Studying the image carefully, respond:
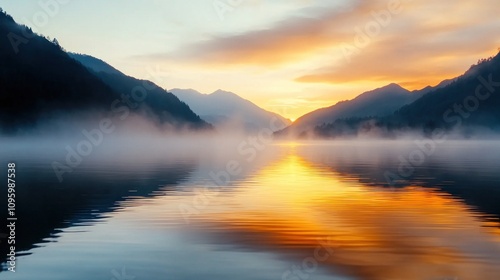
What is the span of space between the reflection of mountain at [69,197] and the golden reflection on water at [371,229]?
23.9 feet

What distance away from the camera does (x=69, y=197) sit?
42594mm

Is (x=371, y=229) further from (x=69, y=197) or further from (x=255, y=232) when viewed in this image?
(x=69, y=197)

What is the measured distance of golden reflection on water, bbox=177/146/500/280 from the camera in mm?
21344

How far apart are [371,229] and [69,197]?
24.3 metres

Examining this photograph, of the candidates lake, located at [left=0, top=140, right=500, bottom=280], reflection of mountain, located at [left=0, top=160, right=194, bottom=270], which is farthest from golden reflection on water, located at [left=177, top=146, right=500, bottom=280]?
reflection of mountain, located at [left=0, top=160, right=194, bottom=270]

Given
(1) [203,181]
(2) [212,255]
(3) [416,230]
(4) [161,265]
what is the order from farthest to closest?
1. (1) [203,181]
2. (3) [416,230]
3. (2) [212,255]
4. (4) [161,265]

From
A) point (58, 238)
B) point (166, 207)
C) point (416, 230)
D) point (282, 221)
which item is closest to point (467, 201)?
point (416, 230)

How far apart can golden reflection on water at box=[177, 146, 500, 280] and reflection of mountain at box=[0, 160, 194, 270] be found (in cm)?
727

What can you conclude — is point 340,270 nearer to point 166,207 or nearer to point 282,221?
point 282,221

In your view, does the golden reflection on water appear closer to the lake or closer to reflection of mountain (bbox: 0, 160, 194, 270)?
the lake

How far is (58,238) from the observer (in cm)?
2609

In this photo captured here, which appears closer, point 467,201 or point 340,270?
point 340,270

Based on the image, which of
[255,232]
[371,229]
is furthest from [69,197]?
[371,229]

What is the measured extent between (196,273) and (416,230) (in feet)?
46.6
